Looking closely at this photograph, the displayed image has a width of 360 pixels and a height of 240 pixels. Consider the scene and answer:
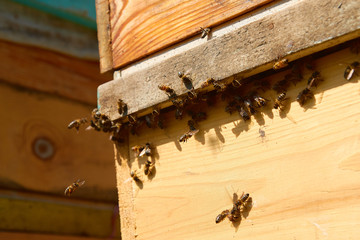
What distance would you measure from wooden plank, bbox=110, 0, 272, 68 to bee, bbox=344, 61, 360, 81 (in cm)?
46

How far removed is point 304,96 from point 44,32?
3.36 m

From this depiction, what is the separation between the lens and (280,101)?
210cm

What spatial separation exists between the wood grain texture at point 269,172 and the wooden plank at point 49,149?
85.7 inches

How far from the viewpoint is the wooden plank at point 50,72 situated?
4613 millimetres

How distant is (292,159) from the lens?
2051mm

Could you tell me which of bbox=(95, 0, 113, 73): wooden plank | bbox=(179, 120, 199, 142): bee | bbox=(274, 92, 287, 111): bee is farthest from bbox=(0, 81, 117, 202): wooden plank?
bbox=(274, 92, 287, 111): bee

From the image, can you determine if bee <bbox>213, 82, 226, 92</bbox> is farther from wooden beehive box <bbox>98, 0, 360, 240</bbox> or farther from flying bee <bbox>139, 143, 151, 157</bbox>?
flying bee <bbox>139, 143, 151, 157</bbox>

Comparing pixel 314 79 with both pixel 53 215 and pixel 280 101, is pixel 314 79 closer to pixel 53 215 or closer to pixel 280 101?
pixel 280 101

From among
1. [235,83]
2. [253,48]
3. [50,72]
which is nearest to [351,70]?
[253,48]

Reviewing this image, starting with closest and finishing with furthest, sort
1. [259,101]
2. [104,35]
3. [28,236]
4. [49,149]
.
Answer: [259,101] < [104,35] < [28,236] < [49,149]

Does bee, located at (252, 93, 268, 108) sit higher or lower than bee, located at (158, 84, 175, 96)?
lower

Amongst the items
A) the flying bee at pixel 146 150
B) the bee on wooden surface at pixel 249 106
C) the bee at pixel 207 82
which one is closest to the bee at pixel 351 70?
the bee on wooden surface at pixel 249 106

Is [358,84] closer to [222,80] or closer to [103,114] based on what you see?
[222,80]

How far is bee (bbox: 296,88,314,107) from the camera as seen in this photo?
203cm
